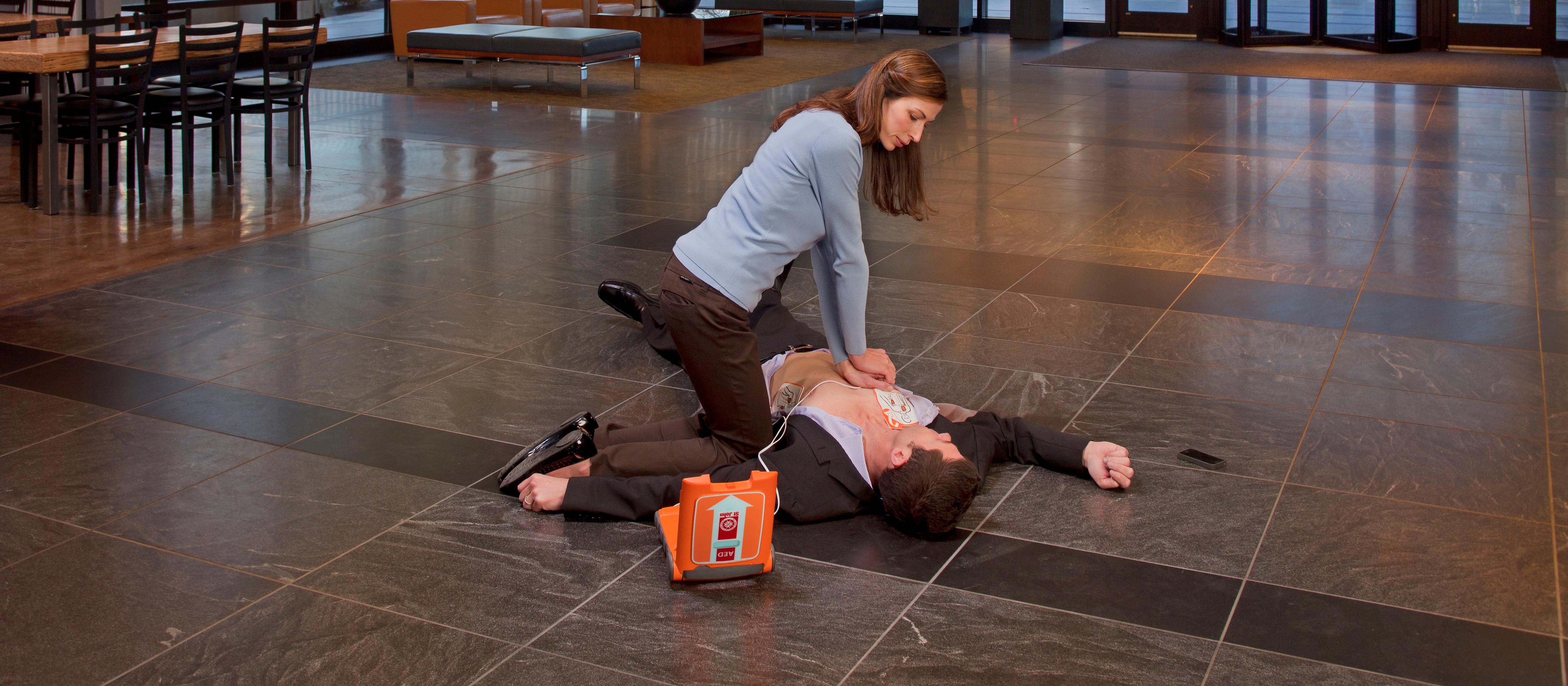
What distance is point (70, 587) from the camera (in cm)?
271

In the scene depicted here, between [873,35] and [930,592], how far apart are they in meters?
15.0

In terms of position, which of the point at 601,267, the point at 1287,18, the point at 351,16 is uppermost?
the point at 1287,18

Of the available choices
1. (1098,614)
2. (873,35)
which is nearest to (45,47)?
(1098,614)

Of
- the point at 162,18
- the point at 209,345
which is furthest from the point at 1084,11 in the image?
the point at 209,345

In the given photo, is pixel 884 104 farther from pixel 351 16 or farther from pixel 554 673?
pixel 351 16

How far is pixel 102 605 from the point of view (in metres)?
2.63

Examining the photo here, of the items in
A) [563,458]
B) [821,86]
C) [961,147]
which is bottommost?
[563,458]

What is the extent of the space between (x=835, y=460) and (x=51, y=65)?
16.4 ft

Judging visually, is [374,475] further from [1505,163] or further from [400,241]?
[1505,163]

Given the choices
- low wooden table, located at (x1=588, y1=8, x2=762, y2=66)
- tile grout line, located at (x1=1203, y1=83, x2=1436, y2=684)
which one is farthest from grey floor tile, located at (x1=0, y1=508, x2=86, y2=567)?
low wooden table, located at (x1=588, y1=8, x2=762, y2=66)

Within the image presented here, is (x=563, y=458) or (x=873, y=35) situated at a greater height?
(x=873, y=35)

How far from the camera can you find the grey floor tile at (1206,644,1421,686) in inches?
95.0

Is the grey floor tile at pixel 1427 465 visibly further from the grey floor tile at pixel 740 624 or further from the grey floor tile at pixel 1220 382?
the grey floor tile at pixel 740 624

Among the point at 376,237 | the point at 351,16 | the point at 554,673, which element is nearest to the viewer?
the point at 554,673
